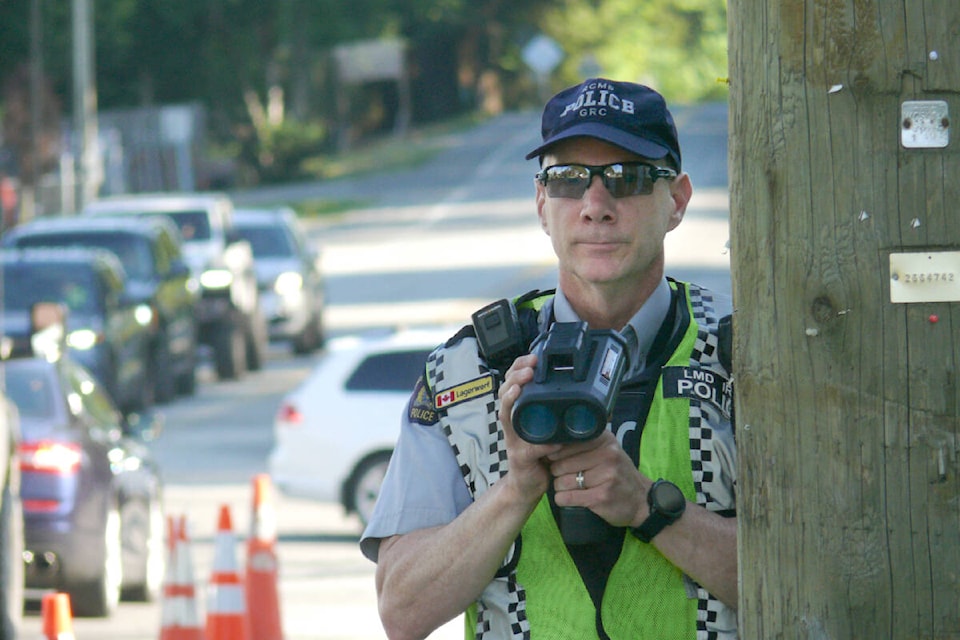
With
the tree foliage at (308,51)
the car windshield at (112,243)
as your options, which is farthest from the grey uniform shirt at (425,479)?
the tree foliage at (308,51)

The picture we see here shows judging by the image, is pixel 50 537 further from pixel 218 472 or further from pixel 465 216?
pixel 465 216

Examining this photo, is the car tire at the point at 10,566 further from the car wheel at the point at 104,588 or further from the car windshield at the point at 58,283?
the car windshield at the point at 58,283

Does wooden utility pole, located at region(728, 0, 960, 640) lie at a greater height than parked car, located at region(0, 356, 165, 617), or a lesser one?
greater

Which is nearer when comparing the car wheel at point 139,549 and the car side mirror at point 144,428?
the car side mirror at point 144,428

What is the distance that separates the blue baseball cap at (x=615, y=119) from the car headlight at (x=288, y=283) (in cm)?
2298

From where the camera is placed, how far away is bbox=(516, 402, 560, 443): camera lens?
2771 mm

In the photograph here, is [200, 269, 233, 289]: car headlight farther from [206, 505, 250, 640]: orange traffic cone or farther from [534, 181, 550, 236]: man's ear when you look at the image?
[534, 181, 550, 236]: man's ear

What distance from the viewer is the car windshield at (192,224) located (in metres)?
25.0

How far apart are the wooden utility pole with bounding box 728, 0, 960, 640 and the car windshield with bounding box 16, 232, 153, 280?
18.8m

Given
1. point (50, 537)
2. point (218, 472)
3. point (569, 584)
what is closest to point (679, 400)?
point (569, 584)

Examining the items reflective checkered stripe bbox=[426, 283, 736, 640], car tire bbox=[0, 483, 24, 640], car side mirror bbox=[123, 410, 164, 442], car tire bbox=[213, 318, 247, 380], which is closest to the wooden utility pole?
reflective checkered stripe bbox=[426, 283, 736, 640]

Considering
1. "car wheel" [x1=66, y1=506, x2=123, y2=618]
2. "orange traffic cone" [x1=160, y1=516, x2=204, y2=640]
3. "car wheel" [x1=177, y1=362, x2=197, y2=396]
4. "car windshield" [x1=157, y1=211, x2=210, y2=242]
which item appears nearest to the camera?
"orange traffic cone" [x1=160, y1=516, x2=204, y2=640]

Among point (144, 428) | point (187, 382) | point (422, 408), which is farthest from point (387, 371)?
point (422, 408)

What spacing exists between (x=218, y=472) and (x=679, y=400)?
14.2m
